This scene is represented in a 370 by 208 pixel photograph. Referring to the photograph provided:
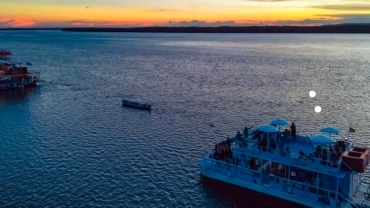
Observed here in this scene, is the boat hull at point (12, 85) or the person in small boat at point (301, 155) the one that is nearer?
the person in small boat at point (301, 155)

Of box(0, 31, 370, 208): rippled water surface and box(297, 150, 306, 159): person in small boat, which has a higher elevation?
box(297, 150, 306, 159): person in small boat

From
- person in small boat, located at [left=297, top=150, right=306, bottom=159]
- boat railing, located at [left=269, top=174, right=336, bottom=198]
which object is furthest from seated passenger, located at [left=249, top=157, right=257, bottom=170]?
person in small boat, located at [left=297, top=150, right=306, bottom=159]

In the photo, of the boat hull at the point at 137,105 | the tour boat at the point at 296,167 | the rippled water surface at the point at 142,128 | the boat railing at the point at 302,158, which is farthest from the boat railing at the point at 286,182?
the boat hull at the point at 137,105

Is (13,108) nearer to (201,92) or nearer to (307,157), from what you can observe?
(201,92)

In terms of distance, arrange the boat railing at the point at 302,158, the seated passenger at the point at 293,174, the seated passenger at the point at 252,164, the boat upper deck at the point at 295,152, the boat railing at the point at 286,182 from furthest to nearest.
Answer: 1. the seated passenger at the point at 252,164
2. the seated passenger at the point at 293,174
3. the boat railing at the point at 286,182
4. the boat upper deck at the point at 295,152
5. the boat railing at the point at 302,158

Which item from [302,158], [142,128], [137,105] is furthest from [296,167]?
[137,105]

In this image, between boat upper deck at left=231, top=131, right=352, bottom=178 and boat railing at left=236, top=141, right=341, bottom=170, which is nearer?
boat railing at left=236, top=141, right=341, bottom=170

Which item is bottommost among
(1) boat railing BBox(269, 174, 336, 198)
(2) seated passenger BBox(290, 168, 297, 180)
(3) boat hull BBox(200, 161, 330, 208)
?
(3) boat hull BBox(200, 161, 330, 208)

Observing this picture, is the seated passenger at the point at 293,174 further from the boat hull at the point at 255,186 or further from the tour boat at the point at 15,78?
the tour boat at the point at 15,78

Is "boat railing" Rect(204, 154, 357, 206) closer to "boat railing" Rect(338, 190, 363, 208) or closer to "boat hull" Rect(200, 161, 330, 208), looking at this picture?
"boat railing" Rect(338, 190, 363, 208)
